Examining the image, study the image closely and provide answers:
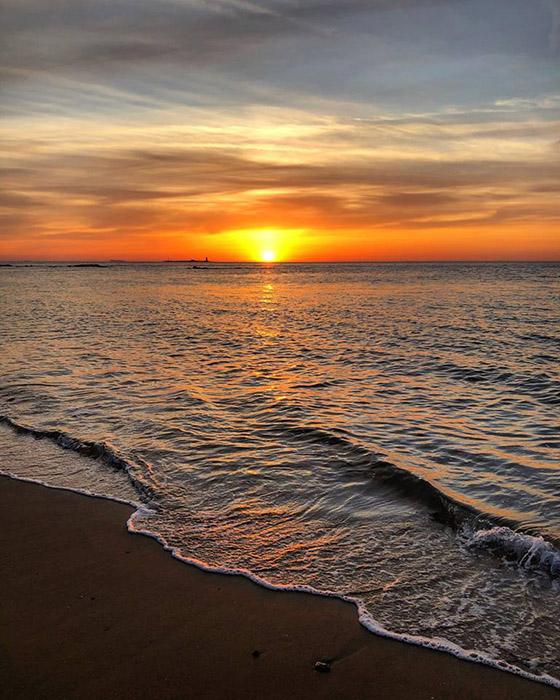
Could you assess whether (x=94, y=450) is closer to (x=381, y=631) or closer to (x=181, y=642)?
(x=181, y=642)

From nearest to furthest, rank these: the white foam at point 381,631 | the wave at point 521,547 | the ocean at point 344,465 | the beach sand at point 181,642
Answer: the beach sand at point 181,642 < the white foam at point 381,631 < the ocean at point 344,465 < the wave at point 521,547

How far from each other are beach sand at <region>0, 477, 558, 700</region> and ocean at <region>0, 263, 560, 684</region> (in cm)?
27

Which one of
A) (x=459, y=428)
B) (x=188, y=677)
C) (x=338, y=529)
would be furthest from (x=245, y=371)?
(x=188, y=677)

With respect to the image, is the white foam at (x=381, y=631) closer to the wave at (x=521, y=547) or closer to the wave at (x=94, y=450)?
the wave at (x=521, y=547)

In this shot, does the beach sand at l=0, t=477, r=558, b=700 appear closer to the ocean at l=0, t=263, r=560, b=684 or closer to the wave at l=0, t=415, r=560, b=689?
the wave at l=0, t=415, r=560, b=689

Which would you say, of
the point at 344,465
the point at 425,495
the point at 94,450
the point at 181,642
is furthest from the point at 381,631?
the point at 94,450

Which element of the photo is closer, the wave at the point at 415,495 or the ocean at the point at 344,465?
the wave at the point at 415,495

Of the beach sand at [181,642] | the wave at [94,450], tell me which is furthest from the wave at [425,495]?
the beach sand at [181,642]

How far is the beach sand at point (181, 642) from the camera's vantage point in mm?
4160

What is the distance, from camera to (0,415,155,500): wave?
8273 millimetres

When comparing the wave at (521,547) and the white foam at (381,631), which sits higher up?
the wave at (521,547)

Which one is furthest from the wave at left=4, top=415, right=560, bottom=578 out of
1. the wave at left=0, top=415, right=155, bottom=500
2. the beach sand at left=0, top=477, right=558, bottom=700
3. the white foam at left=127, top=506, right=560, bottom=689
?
the beach sand at left=0, top=477, right=558, bottom=700

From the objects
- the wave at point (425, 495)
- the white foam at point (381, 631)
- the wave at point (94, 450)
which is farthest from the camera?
the wave at point (94, 450)

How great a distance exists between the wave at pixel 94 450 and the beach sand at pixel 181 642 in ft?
6.33
